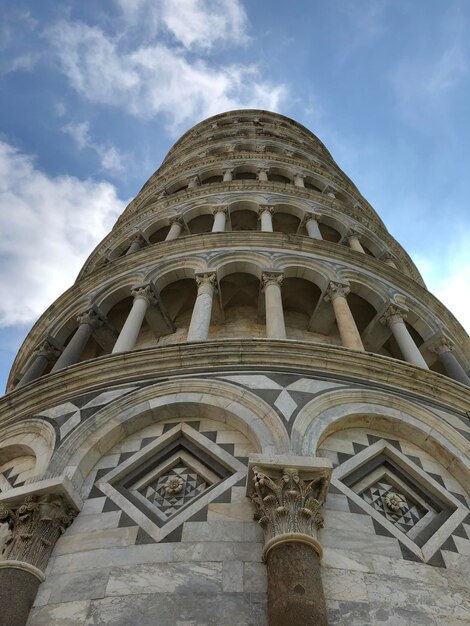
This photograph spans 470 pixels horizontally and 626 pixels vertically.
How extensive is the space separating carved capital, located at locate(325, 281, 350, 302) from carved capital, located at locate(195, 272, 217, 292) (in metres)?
2.40

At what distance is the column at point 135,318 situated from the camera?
1019 centimetres

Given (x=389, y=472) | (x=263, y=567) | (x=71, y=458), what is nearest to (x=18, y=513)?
(x=71, y=458)

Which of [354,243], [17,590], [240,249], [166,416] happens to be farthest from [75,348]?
[354,243]

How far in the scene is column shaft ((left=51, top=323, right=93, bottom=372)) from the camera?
10.9 meters

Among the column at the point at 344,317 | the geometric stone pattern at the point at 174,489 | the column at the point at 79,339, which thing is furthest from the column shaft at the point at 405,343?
the column at the point at 79,339

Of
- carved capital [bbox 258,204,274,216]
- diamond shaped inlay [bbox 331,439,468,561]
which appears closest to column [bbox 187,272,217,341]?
diamond shaped inlay [bbox 331,439,468,561]

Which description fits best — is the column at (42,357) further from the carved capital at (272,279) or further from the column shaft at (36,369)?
the carved capital at (272,279)

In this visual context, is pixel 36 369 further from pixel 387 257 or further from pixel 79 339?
pixel 387 257

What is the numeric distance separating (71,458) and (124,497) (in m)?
0.92

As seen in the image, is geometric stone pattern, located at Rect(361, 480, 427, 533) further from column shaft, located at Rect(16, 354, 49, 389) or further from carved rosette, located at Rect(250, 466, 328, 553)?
column shaft, located at Rect(16, 354, 49, 389)

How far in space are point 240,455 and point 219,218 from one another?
9909 millimetres

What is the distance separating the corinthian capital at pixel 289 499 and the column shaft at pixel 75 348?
19.3 ft

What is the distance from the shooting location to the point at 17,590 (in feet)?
17.3

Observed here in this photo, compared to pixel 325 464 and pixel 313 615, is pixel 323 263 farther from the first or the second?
pixel 313 615
